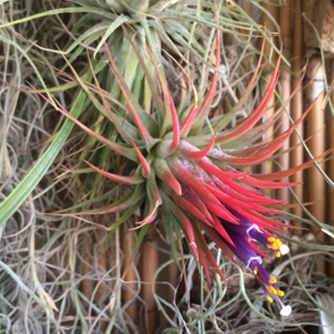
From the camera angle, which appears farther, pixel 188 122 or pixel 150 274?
pixel 150 274

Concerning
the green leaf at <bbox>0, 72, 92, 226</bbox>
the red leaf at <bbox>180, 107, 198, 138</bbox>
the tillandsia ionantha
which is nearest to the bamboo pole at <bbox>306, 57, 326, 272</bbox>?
the tillandsia ionantha

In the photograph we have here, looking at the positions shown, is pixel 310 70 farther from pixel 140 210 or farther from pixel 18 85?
pixel 18 85

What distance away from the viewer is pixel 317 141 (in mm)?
763

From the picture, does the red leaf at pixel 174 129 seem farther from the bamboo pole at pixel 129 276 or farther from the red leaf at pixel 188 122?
the bamboo pole at pixel 129 276

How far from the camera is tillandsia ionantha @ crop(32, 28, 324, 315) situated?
0.51 meters

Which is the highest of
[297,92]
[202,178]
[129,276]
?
[297,92]

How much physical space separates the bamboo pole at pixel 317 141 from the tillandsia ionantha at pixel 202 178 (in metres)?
0.20

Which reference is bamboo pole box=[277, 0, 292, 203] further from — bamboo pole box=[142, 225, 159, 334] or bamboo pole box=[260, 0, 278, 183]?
bamboo pole box=[142, 225, 159, 334]

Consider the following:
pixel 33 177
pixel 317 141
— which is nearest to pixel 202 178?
pixel 33 177

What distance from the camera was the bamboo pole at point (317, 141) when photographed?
2.48 feet

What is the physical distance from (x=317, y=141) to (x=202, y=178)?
1.25ft

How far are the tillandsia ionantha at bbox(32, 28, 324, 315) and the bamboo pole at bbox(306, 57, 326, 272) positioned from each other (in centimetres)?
20

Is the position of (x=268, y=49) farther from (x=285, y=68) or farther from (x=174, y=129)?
(x=174, y=129)

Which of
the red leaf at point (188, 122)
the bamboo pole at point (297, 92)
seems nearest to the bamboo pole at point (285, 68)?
the bamboo pole at point (297, 92)
